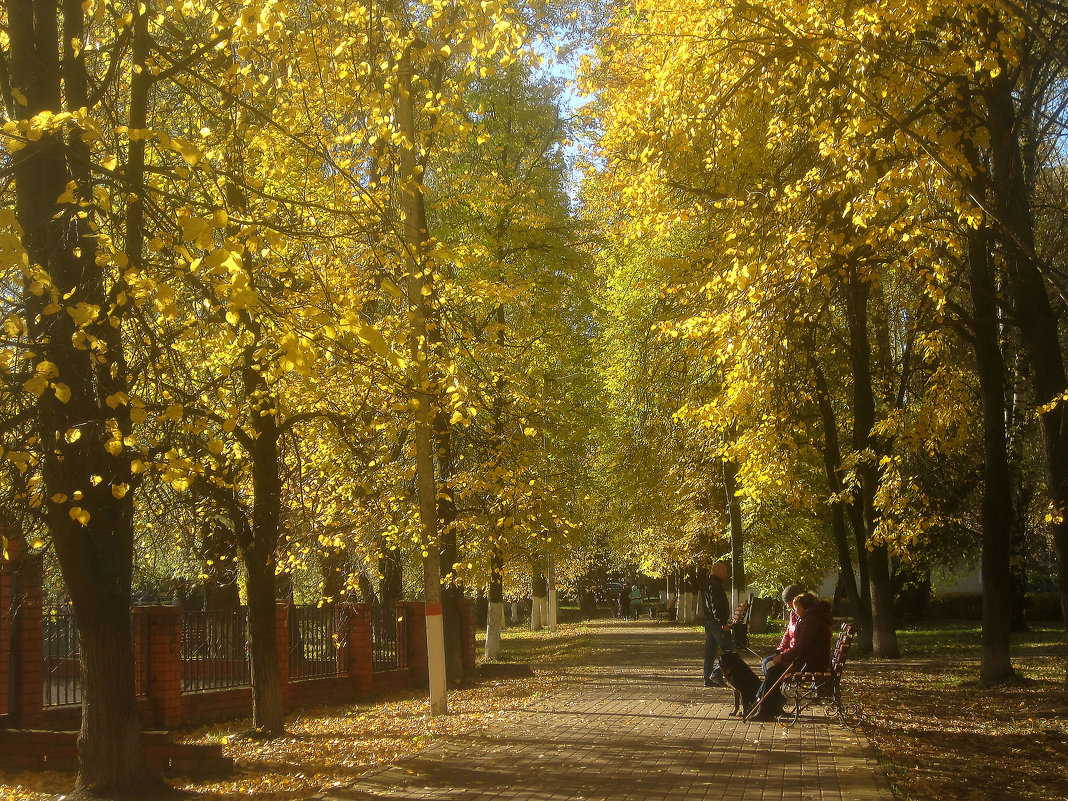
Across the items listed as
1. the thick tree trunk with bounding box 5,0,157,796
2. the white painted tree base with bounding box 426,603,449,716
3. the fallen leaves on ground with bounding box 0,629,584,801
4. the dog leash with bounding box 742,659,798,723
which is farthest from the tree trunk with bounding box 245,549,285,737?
the dog leash with bounding box 742,659,798,723

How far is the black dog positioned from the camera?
1205 cm

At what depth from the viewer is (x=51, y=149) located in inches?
281

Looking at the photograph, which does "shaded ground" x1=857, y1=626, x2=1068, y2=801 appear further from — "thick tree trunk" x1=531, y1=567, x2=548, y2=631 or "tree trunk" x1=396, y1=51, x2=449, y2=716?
"thick tree trunk" x1=531, y1=567, x2=548, y2=631

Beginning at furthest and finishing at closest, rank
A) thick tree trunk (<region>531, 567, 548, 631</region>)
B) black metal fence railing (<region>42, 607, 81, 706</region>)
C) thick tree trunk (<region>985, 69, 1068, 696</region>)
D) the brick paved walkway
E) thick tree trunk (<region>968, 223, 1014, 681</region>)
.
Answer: thick tree trunk (<region>531, 567, 548, 631</region>) < thick tree trunk (<region>968, 223, 1014, 681</region>) < thick tree trunk (<region>985, 69, 1068, 696</region>) < black metal fence railing (<region>42, 607, 81, 706</region>) < the brick paved walkway

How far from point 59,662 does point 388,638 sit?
7.69m

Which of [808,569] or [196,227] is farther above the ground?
[196,227]

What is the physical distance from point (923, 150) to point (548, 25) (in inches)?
452

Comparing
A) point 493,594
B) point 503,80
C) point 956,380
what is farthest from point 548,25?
point 493,594

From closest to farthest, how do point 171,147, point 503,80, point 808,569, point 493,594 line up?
point 171,147 < point 503,80 < point 493,594 < point 808,569

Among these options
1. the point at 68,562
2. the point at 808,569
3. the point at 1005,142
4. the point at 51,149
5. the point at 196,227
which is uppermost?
the point at 1005,142

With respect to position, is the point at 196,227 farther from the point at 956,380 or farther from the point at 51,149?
the point at 956,380

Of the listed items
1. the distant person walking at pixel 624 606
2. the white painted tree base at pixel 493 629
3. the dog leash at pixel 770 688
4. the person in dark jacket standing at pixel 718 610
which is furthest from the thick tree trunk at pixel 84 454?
the distant person walking at pixel 624 606

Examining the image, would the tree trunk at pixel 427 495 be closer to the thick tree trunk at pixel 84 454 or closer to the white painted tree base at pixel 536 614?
the thick tree trunk at pixel 84 454

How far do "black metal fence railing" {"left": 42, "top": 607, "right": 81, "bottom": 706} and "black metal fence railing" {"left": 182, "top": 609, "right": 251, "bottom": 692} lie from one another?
2102 mm
